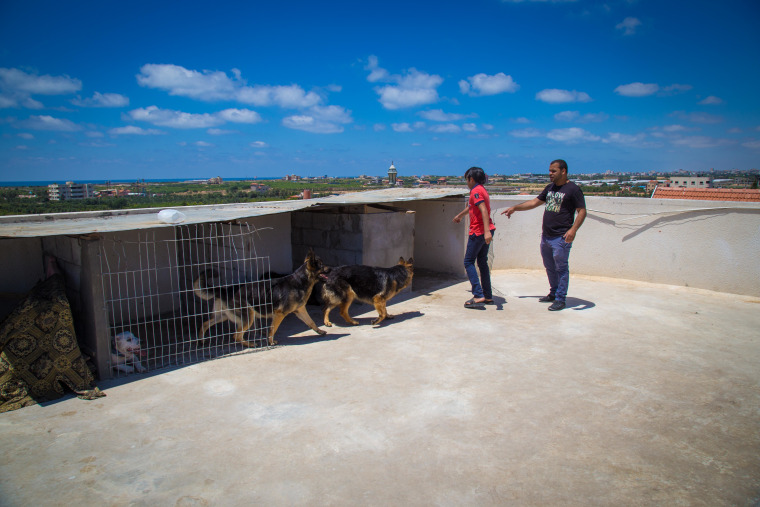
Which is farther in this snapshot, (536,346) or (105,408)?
(536,346)

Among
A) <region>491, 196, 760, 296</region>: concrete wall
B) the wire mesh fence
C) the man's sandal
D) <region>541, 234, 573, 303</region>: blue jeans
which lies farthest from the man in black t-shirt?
the wire mesh fence

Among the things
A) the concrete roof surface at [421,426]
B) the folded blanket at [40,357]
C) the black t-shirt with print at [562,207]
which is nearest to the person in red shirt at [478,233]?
the black t-shirt with print at [562,207]

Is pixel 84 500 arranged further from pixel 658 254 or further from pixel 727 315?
pixel 658 254

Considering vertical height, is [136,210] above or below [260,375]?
above

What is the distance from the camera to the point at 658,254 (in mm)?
9031

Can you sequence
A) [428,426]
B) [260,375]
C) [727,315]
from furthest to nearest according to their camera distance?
[727,315] → [260,375] → [428,426]

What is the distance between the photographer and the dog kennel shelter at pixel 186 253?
495 cm

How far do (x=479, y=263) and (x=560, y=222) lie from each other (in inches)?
56.1

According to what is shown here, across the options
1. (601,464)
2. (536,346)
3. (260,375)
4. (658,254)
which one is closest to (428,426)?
(601,464)

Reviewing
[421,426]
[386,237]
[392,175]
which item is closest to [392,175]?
[392,175]

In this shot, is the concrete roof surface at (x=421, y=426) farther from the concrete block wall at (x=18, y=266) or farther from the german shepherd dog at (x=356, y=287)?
the concrete block wall at (x=18, y=266)

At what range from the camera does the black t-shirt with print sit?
22.9ft

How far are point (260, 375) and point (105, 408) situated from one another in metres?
1.46

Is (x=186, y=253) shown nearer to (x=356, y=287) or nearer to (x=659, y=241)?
(x=356, y=287)
